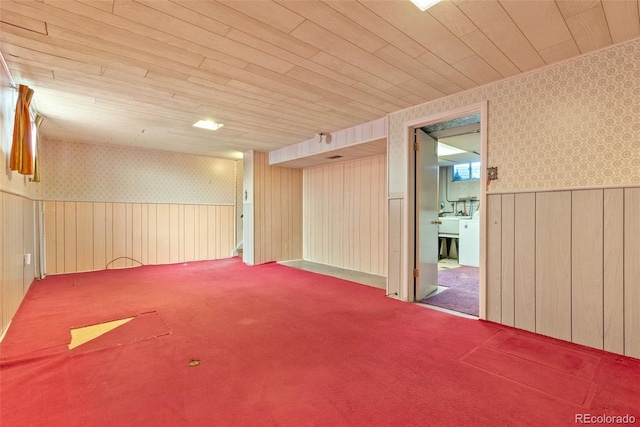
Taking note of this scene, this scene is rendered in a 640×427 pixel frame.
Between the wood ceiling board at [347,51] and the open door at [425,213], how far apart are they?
1186 millimetres

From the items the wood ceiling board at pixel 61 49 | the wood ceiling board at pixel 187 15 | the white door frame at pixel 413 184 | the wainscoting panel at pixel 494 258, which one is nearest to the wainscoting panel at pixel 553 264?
the wainscoting panel at pixel 494 258

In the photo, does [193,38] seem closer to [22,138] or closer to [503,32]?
[22,138]

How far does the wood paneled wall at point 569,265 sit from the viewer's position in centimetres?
232

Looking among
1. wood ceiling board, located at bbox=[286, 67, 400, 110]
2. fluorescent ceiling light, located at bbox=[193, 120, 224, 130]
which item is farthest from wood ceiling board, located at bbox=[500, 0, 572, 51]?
fluorescent ceiling light, located at bbox=[193, 120, 224, 130]

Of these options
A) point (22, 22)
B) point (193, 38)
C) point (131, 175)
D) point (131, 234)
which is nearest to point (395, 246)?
point (193, 38)

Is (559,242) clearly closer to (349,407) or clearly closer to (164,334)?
(349,407)

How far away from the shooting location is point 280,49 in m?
2.42

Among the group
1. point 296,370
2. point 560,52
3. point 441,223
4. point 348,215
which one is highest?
point 560,52

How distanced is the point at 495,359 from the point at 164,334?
279cm

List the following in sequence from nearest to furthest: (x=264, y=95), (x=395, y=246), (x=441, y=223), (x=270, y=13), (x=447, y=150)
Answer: (x=270, y=13)
(x=264, y=95)
(x=395, y=246)
(x=441, y=223)
(x=447, y=150)

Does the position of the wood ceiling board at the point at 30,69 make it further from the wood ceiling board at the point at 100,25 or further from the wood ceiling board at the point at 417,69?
the wood ceiling board at the point at 417,69

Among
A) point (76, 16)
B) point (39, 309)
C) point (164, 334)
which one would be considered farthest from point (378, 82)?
point (39, 309)

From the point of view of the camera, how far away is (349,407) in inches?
67.8

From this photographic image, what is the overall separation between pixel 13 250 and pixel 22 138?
1127 mm
